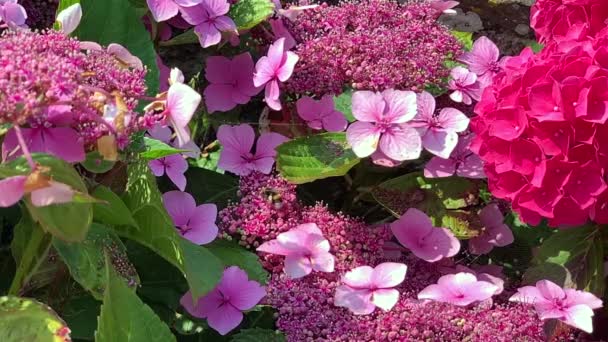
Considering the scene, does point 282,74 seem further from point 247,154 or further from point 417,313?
point 417,313

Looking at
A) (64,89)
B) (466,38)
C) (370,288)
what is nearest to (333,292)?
(370,288)

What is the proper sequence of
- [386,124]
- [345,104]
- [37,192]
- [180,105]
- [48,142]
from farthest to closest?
1. [345,104]
2. [386,124]
3. [180,105]
4. [48,142]
5. [37,192]

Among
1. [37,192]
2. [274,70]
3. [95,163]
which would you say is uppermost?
[37,192]

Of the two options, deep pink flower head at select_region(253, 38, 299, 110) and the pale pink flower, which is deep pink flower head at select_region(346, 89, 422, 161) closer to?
deep pink flower head at select_region(253, 38, 299, 110)

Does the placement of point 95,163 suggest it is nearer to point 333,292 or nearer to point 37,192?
point 37,192

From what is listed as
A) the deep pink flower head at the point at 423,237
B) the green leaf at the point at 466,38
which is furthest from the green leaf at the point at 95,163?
the green leaf at the point at 466,38

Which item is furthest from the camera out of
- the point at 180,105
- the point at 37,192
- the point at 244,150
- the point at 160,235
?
the point at 244,150

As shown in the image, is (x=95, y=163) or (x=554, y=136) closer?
(x=95, y=163)
